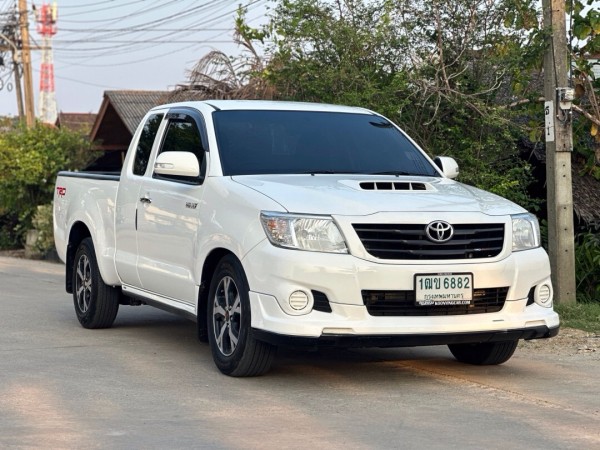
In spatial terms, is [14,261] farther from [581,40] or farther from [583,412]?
[583,412]

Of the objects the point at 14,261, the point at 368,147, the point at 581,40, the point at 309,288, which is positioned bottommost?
the point at 14,261

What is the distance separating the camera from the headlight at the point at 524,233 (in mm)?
8062

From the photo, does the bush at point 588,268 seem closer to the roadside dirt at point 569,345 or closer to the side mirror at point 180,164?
the roadside dirt at point 569,345

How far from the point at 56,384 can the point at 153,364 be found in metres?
1.03

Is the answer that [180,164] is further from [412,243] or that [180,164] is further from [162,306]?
[412,243]

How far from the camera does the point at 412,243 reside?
7.57 metres

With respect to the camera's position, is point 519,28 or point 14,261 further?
point 14,261

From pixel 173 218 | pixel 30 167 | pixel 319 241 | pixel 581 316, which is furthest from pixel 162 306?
pixel 30 167

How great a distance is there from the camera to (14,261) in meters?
21.0

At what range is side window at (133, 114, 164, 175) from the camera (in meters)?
9.94

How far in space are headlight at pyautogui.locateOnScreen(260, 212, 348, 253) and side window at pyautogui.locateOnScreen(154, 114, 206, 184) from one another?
1301 millimetres

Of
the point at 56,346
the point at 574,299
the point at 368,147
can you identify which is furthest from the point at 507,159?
the point at 56,346

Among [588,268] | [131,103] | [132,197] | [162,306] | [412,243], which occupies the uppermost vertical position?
[131,103]

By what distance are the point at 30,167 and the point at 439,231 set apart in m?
16.2
